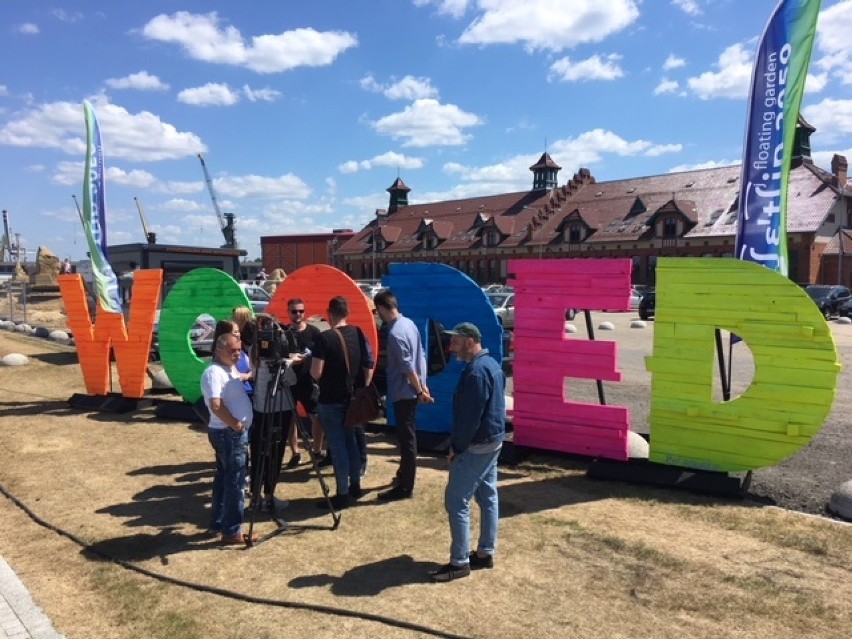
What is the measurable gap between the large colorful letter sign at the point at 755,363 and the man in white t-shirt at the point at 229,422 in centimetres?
398

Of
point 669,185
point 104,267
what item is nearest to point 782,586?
point 104,267

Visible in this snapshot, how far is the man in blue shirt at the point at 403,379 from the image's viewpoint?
583 centimetres

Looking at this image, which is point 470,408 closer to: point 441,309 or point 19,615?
point 19,615

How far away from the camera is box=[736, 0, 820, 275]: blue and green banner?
646 centimetres

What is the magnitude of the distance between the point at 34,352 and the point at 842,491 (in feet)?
62.2

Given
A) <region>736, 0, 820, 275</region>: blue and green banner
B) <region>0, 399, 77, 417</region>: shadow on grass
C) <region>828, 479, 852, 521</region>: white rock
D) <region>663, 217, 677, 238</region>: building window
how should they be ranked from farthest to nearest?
<region>663, 217, 677, 238</region>: building window < <region>0, 399, 77, 417</region>: shadow on grass < <region>736, 0, 820, 275</region>: blue and green banner < <region>828, 479, 852, 521</region>: white rock

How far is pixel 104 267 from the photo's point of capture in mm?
10695

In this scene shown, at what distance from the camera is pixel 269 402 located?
214 inches

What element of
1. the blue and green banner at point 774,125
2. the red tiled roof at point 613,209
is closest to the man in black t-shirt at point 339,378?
the blue and green banner at point 774,125

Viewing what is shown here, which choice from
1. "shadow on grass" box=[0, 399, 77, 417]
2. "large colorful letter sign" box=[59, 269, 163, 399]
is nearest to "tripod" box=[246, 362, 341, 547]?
"large colorful letter sign" box=[59, 269, 163, 399]

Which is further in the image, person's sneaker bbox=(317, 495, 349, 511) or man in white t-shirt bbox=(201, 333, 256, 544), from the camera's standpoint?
person's sneaker bbox=(317, 495, 349, 511)

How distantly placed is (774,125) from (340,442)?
5.41 meters

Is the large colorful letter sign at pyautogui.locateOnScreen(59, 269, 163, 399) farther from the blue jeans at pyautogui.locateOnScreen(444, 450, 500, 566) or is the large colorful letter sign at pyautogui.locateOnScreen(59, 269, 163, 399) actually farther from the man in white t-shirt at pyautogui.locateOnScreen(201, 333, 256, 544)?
the blue jeans at pyautogui.locateOnScreen(444, 450, 500, 566)

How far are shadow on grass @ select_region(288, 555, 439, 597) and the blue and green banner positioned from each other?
475 centimetres
